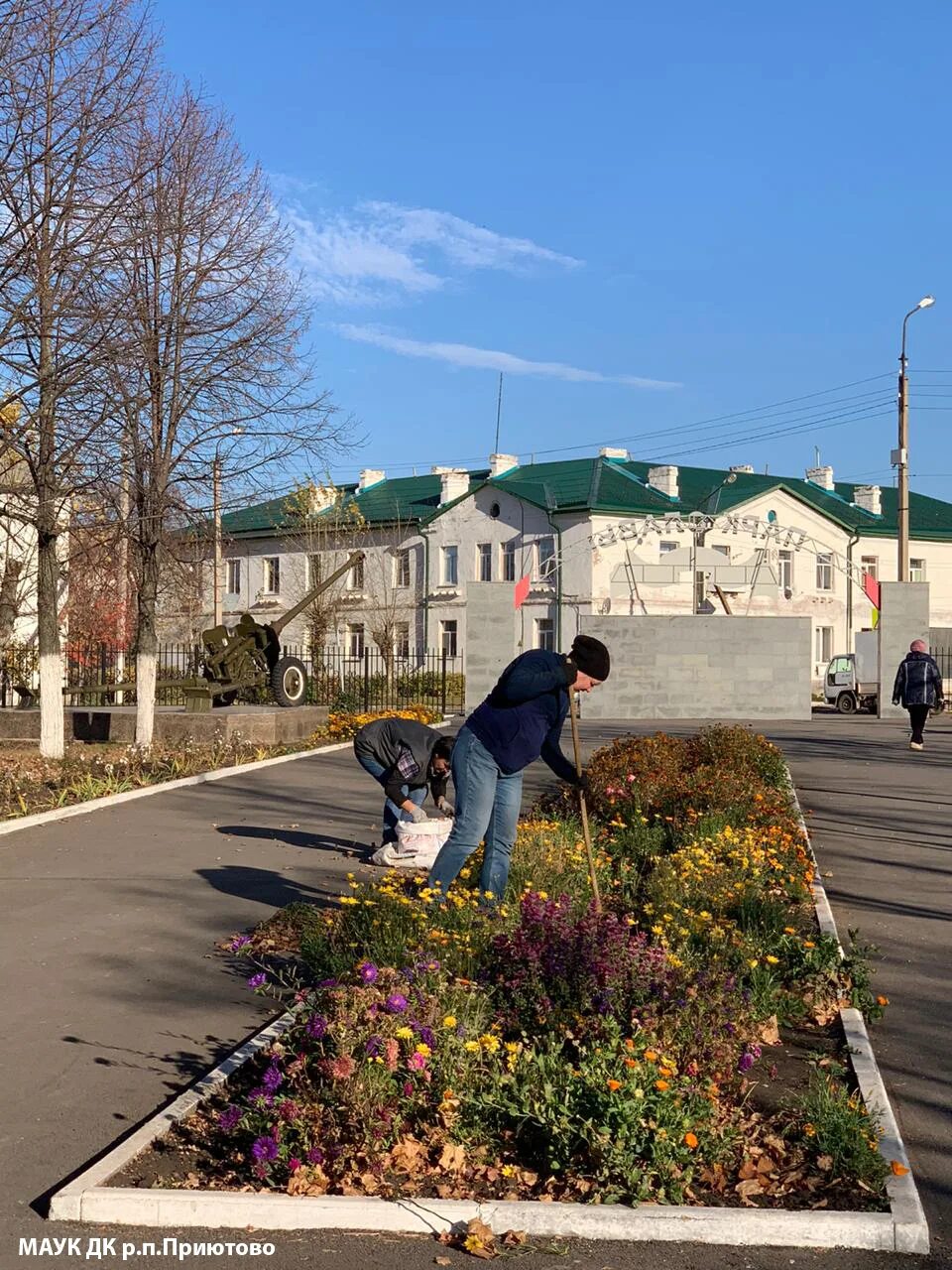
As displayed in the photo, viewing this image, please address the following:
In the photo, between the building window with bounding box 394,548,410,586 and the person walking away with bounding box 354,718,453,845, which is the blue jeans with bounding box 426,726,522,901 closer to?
the person walking away with bounding box 354,718,453,845

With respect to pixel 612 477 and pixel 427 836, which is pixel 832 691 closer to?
pixel 612 477

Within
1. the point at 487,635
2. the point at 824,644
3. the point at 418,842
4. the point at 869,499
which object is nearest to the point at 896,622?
the point at 487,635

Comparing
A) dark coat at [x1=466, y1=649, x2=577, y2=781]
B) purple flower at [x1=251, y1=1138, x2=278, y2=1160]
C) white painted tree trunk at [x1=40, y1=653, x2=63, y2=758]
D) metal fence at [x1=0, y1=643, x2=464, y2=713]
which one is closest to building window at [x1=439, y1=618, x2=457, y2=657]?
metal fence at [x1=0, y1=643, x2=464, y2=713]

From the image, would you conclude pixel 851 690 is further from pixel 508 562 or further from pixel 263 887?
pixel 263 887

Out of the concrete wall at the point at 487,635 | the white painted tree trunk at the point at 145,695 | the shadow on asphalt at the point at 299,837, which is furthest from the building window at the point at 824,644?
the shadow on asphalt at the point at 299,837

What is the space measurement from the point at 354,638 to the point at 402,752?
5082 centimetres

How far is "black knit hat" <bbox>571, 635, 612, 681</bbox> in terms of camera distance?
7766mm

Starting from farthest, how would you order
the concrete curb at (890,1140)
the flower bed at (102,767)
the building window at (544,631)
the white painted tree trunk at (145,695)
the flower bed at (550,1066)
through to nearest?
1. the building window at (544,631)
2. the white painted tree trunk at (145,695)
3. the flower bed at (102,767)
4. the flower bed at (550,1066)
5. the concrete curb at (890,1140)

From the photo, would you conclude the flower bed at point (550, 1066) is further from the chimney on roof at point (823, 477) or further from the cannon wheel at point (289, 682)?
the chimney on roof at point (823, 477)

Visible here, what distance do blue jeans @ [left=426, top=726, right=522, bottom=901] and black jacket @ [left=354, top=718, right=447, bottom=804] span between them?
1834mm

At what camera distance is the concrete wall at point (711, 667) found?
3203 centimetres

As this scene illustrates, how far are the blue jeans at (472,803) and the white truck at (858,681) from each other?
105 feet

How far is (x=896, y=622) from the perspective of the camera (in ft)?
102

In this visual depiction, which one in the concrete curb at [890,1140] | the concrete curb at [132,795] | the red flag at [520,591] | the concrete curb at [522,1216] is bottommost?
the concrete curb at [522,1216]
